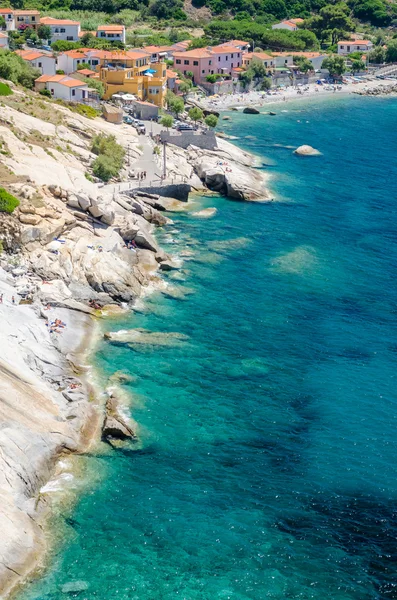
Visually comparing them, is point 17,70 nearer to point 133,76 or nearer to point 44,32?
point 133,76

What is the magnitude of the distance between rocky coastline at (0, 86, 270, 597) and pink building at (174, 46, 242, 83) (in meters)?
59.6

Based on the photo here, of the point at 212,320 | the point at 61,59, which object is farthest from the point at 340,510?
the point at 61,59

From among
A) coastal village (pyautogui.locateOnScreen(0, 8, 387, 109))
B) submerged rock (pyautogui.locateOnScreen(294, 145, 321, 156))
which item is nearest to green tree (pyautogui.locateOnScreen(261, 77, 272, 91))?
coastal village (pyautogui.locateOnScreen(0, 8, 387, 109))

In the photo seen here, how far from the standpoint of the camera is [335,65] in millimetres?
189125

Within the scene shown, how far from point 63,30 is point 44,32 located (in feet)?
15.7

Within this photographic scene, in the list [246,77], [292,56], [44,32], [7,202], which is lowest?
[7,202]

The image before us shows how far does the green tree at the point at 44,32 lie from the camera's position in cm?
15438

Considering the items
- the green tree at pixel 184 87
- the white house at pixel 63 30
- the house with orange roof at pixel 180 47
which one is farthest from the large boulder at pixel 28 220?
the house with orange roof at pixel 180 47

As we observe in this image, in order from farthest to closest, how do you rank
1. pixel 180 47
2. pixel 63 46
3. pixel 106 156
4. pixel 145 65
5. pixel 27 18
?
pixel 180 47
pixel 27 18
pixel 63 46
pixel 145 65
pixel 106 156

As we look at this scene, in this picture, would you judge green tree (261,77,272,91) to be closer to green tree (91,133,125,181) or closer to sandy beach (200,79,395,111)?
sandy beach (200,79,395,111)

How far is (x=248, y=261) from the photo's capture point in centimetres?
8200

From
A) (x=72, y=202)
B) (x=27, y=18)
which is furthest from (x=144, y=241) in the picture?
(x=27, y=18)

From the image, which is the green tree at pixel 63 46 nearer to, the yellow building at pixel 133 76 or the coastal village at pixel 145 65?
the coastal village at pixel 145 65

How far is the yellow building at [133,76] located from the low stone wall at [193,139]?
18.0 meters
